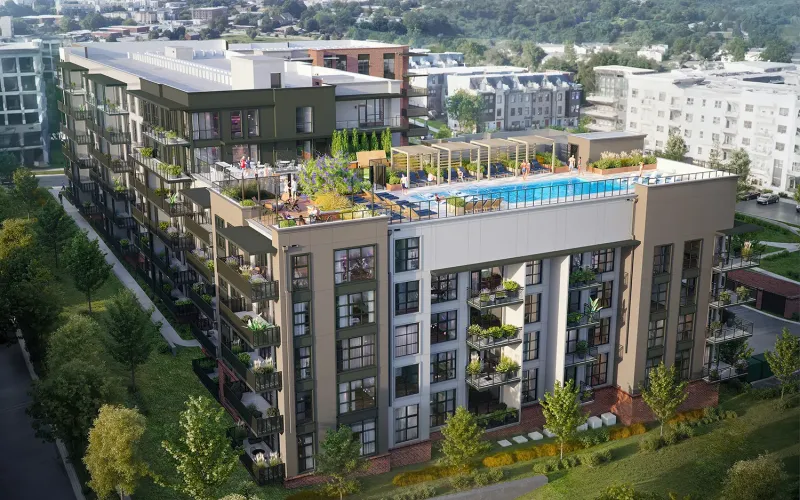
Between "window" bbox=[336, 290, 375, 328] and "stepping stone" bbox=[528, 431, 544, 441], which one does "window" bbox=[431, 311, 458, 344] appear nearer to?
"window" bbox=[336, 290, 375, 328]

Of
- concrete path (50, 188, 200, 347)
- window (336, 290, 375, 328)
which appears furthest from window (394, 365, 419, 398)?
concrete path (50, 188, 200, 347)

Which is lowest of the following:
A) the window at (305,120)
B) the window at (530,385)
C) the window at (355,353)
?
the window at (530,385)

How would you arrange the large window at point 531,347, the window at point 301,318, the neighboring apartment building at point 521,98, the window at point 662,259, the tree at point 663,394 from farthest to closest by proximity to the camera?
1. the neighboring apartment building at point 521,98
2. the window at point 662,259
3. the large window at point 531,347
4. the tree at point 663,394
5. the window at point 301,318

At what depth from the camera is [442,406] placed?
49594mm

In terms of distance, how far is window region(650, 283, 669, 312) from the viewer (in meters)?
52.4

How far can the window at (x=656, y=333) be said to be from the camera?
174ft

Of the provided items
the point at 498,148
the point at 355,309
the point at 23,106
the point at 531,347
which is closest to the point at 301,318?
the point at 355,309

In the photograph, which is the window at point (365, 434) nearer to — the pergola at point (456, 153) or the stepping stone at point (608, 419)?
the stepping stone at point (608, 419)

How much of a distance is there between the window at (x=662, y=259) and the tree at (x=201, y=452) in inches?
1061

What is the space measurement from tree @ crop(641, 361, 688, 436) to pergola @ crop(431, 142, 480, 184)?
17379 millimetres

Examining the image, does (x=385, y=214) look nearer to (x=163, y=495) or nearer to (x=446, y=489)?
(x=446, y=489)

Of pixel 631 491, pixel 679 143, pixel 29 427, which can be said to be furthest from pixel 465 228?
pixel 679 143

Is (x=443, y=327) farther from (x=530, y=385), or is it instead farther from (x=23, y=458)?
(x=23, y=458)

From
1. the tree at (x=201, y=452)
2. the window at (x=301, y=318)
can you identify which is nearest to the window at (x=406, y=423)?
the window at (x=301, y=318)
